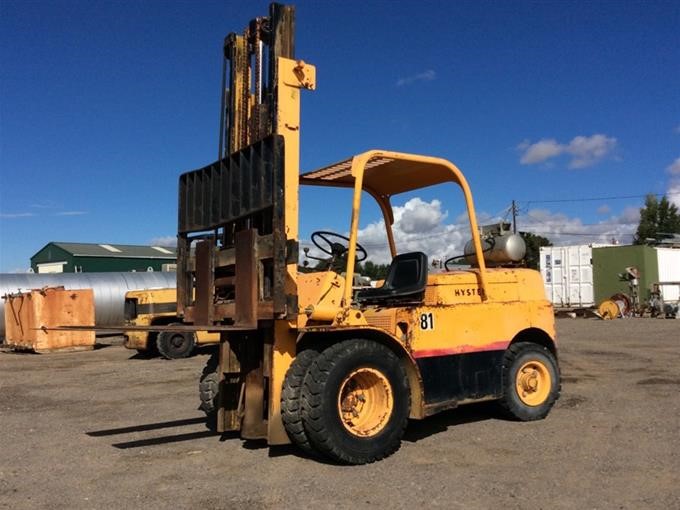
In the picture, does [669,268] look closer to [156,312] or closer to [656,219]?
[156,312]

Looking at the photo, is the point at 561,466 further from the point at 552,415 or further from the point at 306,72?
the point at 306,72

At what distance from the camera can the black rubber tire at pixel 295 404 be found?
570 centimetres

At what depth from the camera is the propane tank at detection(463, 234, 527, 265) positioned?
25.8ft

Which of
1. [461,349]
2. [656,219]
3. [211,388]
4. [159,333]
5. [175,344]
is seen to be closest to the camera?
[461,349]

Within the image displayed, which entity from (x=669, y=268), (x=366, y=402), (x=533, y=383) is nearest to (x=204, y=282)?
(x=366, y=402)

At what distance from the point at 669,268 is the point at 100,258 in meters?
42.1

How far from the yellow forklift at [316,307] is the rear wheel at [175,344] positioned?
31.8 ft

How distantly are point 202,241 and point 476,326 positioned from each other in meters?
3.06

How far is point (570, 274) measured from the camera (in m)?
36.4

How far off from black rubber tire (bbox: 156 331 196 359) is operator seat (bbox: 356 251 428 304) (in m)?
10.1

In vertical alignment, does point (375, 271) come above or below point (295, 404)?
above

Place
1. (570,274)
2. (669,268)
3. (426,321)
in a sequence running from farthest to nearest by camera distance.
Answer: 1. (570,274)
2. (669,268)
3. (426,321)

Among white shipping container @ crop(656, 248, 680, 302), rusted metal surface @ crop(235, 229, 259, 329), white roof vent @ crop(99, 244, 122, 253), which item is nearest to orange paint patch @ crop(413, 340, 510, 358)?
rusted metal surface @ crop(235, 229, 259, 329)

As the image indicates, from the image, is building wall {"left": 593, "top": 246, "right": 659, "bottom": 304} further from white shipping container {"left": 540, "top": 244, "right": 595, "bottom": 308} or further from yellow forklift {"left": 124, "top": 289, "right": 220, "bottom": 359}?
yellow forklift {"left": 124, "top": 289, "right": 220, "bottom": 359}
